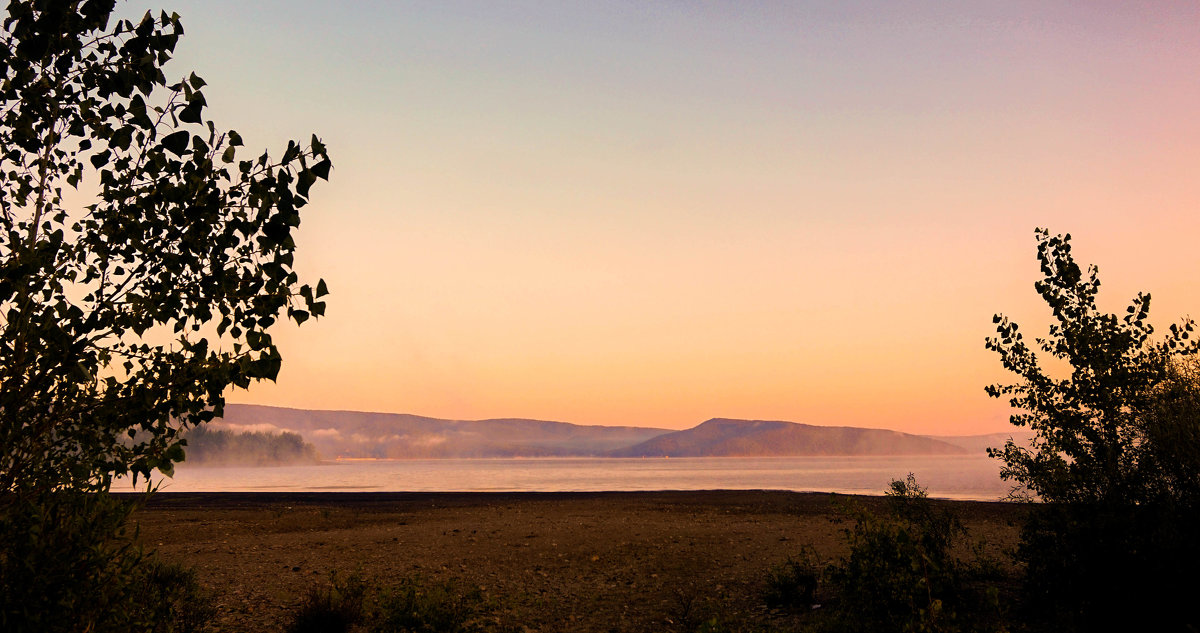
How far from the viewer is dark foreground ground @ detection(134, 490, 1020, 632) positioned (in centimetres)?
1355

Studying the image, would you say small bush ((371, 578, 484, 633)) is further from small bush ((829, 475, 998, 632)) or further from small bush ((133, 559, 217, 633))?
small bush ((829, 475, 998, 632))

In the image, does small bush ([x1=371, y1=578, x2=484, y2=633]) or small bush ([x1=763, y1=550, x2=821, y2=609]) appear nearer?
small bush ([x1=371, y1=578, x2=484, y2=633])

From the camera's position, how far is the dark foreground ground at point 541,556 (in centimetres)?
1355

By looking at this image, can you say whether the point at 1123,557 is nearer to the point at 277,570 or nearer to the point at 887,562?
the point at 887,562

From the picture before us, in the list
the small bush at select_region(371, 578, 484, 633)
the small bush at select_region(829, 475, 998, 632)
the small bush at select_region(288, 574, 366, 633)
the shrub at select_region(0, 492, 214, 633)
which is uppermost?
the shrub at select_region(0, 492, 214, 633)

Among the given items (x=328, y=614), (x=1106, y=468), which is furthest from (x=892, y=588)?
(x=328, y=614)

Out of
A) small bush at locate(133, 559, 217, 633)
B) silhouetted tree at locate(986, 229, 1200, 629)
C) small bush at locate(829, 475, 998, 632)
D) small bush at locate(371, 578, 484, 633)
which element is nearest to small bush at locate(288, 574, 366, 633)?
small bush at locate(371, 578, 484, 633)

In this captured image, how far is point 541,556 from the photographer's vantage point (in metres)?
19.5

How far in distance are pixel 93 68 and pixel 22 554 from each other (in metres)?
3.51

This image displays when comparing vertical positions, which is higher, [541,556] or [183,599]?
[183,599]

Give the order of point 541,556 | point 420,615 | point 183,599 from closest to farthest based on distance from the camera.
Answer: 1. point 420,615
2. point 183,599
3. point 541,556

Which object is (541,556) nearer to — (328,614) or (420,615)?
(328,614)

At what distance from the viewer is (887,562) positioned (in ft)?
34.6

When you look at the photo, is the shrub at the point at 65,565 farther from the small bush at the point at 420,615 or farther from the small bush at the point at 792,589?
the small bush at the point at 792,589
